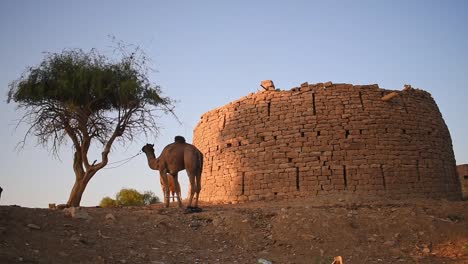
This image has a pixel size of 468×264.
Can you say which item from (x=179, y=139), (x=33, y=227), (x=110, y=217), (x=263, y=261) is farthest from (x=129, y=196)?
(x=263, y=261)

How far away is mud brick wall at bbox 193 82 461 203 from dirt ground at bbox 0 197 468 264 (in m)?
2.53

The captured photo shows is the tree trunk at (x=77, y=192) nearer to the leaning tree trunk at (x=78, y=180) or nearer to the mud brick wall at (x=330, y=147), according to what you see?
the leaning tree trunk at (x=78, y=180)

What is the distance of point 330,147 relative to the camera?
482 inches

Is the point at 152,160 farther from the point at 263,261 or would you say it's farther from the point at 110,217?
the point at 263,261

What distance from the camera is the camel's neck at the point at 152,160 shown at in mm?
10948

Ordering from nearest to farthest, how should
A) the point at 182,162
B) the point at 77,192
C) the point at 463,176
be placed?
the point at 182,162, the point at 77,192, the point at 463,176

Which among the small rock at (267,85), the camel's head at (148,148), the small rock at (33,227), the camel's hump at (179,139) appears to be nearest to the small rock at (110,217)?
the small rock at (33,227)

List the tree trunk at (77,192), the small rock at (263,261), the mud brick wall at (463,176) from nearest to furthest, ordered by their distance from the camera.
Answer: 1. the small rock at (263,261)
2. the tree trunk at (77,192)
3. the mud brick wall at (463,176)

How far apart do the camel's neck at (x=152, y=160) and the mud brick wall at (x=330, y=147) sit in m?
2.91

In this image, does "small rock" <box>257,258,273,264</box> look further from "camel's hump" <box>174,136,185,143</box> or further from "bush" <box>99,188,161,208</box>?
"bush" <box>99,188,161,208</box>

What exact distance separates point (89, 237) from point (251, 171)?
674 cm

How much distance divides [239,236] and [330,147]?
539 centimetres

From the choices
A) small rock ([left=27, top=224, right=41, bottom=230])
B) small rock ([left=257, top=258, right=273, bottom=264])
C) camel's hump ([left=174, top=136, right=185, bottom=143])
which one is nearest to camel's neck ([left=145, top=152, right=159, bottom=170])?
camel's hump ([left=174, top=136, right=185, bottom=143])

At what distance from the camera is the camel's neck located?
10948 mm
